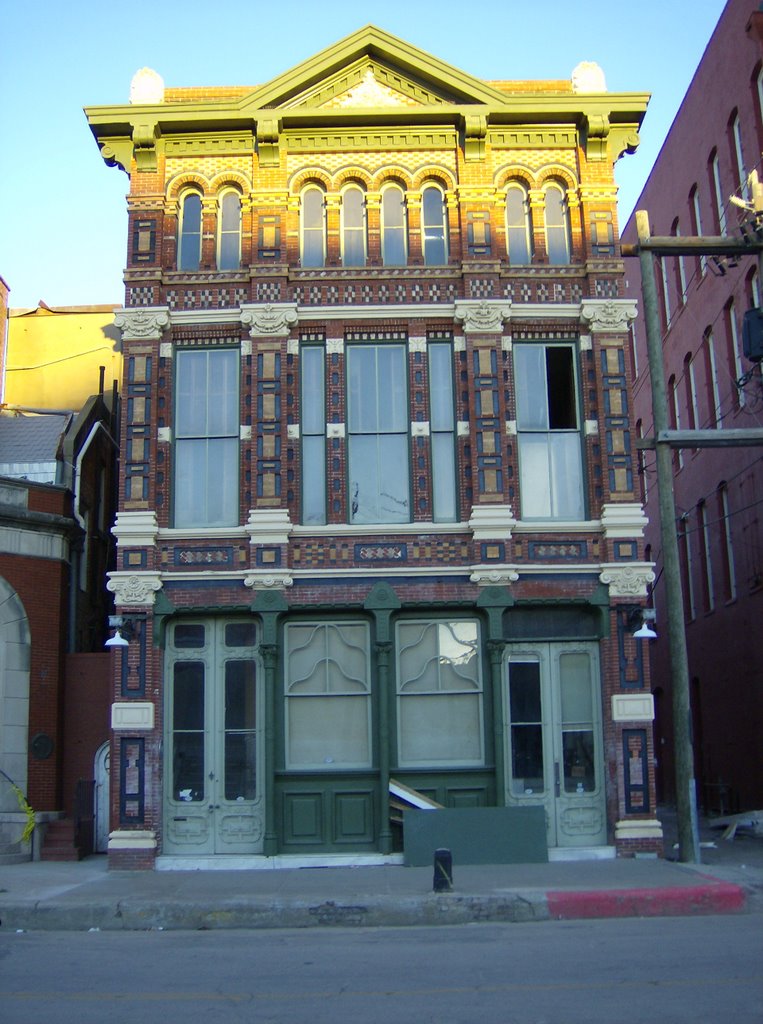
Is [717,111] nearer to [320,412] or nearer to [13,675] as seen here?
[320,412]

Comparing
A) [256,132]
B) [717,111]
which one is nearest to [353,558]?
[256,132]

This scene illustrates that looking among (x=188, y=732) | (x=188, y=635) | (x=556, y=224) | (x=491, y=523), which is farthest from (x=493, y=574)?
(x=556, y=224)

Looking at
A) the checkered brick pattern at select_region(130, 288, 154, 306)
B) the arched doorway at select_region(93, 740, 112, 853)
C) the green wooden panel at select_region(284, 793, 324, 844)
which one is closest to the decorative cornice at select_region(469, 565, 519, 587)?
the green wooden panel at select_region(284, 793, 324, 844)

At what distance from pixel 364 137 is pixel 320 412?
185 inches

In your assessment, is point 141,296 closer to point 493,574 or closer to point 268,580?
point 268,580

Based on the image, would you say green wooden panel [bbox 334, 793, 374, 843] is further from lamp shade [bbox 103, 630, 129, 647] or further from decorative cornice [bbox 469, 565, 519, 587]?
lamp shade [bbox 103, 630, 129, 647]

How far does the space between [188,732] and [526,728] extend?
5080mm

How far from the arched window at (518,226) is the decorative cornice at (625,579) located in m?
5.17

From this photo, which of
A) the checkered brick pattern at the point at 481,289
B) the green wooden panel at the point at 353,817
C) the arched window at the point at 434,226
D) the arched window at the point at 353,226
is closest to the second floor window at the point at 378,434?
the checkered brick pattern at the point at 481,289

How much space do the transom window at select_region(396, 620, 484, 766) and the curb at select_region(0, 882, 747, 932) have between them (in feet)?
13.2

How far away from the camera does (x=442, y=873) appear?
13.7m

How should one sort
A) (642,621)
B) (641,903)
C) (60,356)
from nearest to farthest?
(641,903) → (642,621) → (60,356)

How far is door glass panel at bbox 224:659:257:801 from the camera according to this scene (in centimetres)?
1733

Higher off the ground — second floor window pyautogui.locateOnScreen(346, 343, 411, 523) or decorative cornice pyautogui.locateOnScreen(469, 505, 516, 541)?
second floor window pyautogui.locateOnScreen(346, 343, 411, 523)
